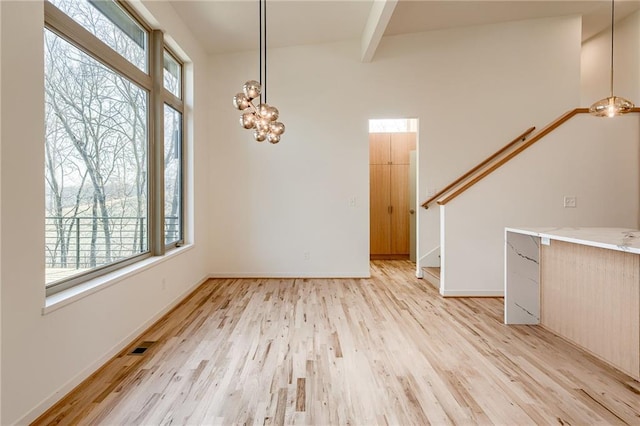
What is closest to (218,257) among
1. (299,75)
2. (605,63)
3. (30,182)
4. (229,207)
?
(229,207)

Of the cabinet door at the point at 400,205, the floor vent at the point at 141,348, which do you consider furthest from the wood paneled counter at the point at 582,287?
the cabinet door at the point at 400,205

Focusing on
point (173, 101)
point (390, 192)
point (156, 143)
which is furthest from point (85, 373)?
point (390, 192)

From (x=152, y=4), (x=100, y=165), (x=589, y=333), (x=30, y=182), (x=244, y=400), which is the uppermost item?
(x=152, y=4)

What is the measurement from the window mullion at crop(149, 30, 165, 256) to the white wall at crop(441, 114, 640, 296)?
328cm

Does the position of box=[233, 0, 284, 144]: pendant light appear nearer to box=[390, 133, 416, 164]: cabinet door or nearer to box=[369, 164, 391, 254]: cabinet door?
box=[369, 164, 391, 254]: cabinet door

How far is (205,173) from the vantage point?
Answer: 4.84m

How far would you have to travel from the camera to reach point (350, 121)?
4898mm

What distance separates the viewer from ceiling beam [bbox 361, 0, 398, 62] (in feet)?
11.3

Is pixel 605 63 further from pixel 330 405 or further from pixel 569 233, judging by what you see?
pixel 330 405

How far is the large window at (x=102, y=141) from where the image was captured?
6.93ft

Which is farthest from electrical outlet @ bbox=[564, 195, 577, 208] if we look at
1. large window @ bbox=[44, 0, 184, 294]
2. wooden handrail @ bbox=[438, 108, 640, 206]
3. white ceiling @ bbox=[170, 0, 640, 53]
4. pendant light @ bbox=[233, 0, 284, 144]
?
large window @ bbox=[44, 0, 184, 294]

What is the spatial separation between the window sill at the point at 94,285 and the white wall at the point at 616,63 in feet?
22.7

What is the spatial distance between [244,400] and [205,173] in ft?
11.8

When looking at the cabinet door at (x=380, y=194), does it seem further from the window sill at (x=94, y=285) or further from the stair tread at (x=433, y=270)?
the window sill at (x=94, y=285)
